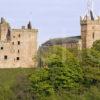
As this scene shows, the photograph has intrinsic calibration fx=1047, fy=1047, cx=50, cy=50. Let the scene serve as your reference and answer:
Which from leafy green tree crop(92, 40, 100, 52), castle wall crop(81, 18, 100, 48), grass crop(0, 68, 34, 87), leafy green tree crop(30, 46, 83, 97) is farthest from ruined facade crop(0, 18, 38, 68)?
leafy green tree crop(30, 46, 83, 97)

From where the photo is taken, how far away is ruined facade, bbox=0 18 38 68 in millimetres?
92438

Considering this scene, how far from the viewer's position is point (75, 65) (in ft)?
280

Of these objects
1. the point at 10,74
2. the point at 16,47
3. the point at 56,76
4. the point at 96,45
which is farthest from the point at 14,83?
the point at 96,45

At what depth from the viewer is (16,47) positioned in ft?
305

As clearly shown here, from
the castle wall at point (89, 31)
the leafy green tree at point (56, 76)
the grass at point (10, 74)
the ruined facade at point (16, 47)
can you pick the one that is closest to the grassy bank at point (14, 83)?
the grass at point (10, 74)

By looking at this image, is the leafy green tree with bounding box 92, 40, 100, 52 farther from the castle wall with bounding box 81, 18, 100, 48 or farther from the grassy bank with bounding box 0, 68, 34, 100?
the grassy bank with bounding box 0, 68, 34, 100

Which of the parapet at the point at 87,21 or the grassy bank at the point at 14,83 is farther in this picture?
the parapet at the point at 87,21

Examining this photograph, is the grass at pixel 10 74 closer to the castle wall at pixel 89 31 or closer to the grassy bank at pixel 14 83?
the grassy bank at pixel 14 83

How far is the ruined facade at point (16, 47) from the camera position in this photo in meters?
92.4

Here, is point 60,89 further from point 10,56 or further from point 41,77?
point 10,56

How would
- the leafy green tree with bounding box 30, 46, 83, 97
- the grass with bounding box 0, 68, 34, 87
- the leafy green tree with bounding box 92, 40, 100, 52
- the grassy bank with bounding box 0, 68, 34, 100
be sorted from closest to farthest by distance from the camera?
the grassy bank with bounding box 0, 68, 34, 100, the leafy green tree with bounding box 30, 46, 83, 97, the grass with bounding box 0, 68, 34, 87, the leafy green tree with bounding box 92, 40, 100, 52

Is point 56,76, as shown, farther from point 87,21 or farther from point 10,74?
point 87,21

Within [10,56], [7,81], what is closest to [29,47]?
[10,56]

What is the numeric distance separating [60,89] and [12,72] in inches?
309
